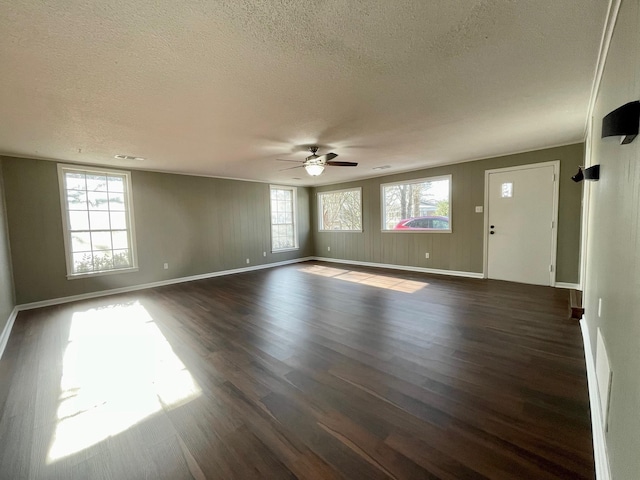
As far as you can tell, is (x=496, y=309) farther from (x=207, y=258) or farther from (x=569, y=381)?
(x=207, y=258)

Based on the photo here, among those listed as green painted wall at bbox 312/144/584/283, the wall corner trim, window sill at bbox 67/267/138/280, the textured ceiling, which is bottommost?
the wall corner trim

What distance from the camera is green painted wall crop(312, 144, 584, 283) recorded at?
14.7 feet

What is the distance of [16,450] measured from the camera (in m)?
1.58

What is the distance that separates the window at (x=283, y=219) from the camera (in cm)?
784

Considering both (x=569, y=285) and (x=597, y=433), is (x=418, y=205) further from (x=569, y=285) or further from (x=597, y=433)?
(x=597, y=433)

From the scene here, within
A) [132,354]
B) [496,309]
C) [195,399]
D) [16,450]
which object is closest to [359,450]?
[195,399]

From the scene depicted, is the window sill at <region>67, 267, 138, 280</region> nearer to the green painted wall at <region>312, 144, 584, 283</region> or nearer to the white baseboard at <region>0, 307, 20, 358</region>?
the white baseboard at <region>0, 307, 20, 358</region>

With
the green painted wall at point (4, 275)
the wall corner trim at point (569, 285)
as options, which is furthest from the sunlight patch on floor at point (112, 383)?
the wall corner trim at point (569, 285)

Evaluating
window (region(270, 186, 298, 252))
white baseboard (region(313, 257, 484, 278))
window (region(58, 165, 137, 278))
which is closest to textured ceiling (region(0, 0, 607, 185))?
window (region(58, 165, 137, 278))

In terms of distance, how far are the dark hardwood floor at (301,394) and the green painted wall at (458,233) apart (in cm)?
153

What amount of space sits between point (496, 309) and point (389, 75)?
3.23m

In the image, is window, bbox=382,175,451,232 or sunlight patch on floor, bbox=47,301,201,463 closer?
sunlight patch on floor, bbox=47,301,201,463

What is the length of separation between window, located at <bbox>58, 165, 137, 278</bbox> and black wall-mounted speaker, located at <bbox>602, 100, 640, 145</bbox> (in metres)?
6.35

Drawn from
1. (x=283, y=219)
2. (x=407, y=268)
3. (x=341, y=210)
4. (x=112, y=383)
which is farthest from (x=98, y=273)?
(x=407, y=268)
